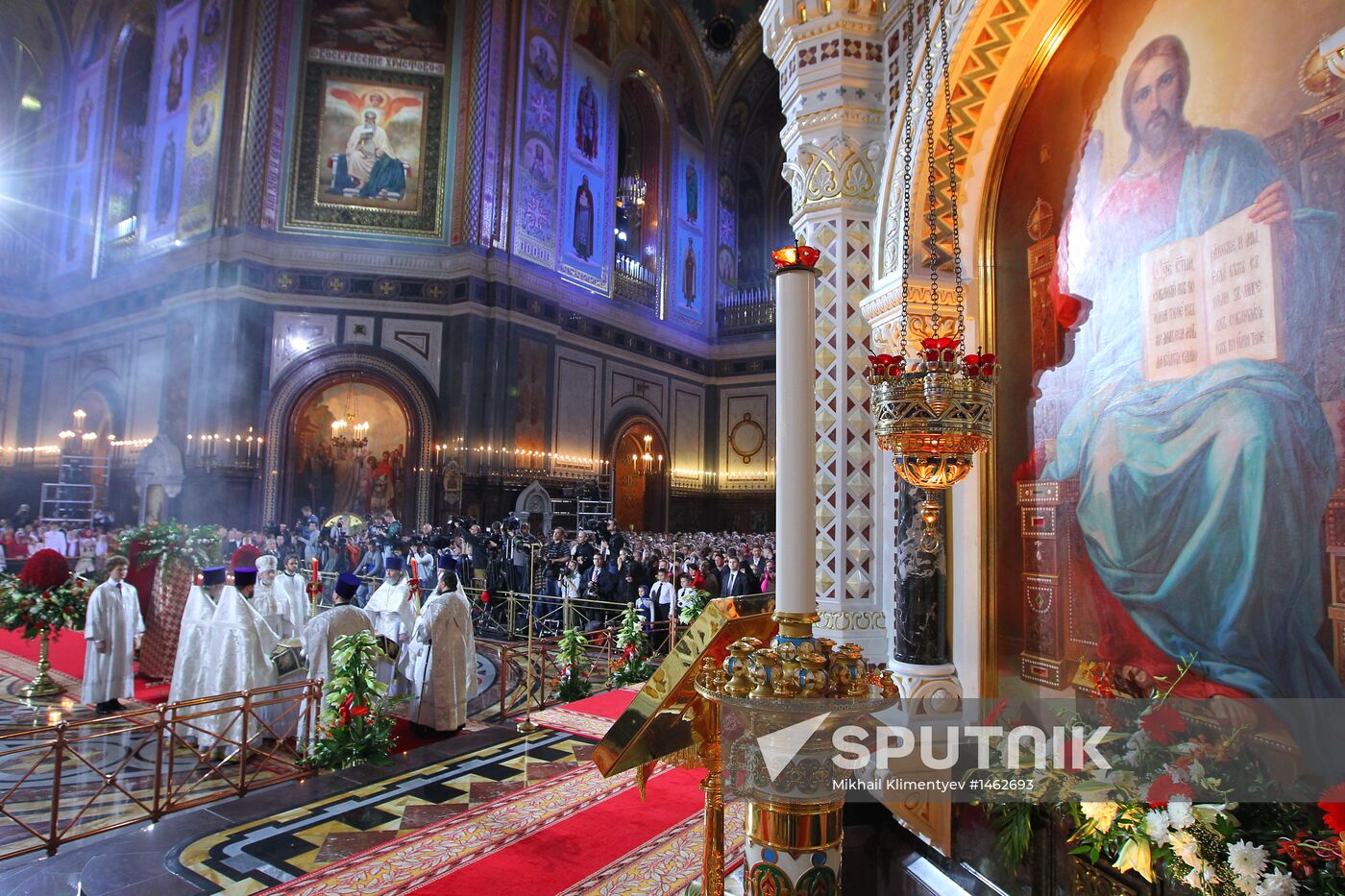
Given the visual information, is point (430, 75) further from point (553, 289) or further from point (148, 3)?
point (148, 3)

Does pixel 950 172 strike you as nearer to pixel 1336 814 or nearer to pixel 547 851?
pixel 1336 814

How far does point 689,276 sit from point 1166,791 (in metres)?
22.1

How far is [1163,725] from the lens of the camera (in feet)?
11.3

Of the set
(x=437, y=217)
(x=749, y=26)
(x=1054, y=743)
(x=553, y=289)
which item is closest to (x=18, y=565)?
(x=437, y=217)

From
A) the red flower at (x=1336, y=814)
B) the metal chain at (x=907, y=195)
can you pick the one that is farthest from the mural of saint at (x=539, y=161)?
the red flower at (x=1336, y=814)

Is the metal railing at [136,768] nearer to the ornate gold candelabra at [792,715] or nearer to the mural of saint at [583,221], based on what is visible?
the ornate gold candelabra at [792,715]

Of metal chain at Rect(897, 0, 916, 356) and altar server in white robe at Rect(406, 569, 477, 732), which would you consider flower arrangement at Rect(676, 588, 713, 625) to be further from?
metal chain at Rect(897, 0, 916, 356)

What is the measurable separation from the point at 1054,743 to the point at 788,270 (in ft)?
9.71

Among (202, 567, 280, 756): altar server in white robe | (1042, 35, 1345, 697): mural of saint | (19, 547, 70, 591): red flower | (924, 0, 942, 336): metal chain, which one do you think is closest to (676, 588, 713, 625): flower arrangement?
(202, 567, 280, 756): altar server in white robe

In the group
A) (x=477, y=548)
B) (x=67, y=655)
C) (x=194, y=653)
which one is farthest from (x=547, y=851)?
(x=477, y=548)

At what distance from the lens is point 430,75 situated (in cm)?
1803

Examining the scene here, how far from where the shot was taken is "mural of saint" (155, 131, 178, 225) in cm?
1900

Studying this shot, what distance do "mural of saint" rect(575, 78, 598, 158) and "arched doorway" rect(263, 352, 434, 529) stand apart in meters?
7.65

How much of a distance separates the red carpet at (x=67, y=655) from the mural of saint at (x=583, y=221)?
43.1ft
